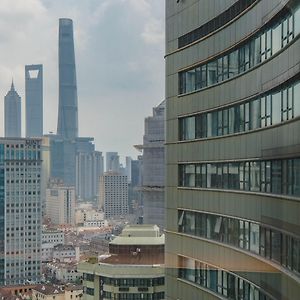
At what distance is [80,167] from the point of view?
3928 cm

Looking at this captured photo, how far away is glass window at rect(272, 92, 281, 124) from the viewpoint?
7.27ft

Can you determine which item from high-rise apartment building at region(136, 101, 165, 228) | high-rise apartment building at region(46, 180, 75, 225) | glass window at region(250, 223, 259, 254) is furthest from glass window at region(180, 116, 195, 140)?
high-rise apartment building at region(46, 180, 75, 225)

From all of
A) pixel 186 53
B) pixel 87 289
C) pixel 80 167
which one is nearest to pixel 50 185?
pixel 80 167

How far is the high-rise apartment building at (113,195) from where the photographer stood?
109 feet

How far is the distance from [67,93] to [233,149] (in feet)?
134

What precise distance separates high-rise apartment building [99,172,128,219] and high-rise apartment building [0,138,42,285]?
28.6 ft

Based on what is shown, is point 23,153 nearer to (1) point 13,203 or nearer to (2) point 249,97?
(1) point 13,203

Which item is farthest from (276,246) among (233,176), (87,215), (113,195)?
(87,215)

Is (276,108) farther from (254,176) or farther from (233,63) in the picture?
(233,63)

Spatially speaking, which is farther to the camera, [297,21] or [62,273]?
[62,273]

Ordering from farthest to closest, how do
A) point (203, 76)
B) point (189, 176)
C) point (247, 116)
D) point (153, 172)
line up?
point (153, 172) < point (189, 176) < point (203, 76) < point (247, 116)

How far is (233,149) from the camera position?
2812mm

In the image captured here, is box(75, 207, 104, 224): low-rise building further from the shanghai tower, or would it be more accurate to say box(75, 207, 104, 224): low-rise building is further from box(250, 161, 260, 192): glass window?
box(250, 161, 260, 192): glass window

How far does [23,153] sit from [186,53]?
20.7 metres
